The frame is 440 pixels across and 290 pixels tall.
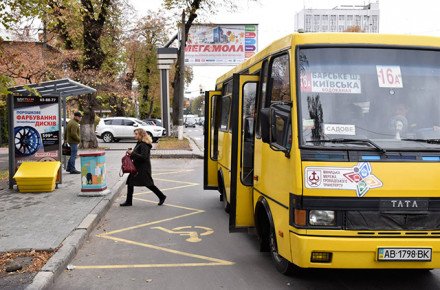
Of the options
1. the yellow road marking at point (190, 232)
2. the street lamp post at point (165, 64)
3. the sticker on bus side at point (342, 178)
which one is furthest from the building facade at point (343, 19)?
the sticker on bus side at point (342, 178)

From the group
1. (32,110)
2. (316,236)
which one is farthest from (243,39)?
(316,236)

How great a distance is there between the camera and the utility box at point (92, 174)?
9953 mm

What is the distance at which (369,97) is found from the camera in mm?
4676

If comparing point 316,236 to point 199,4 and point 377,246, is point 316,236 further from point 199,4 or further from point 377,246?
point 199,4

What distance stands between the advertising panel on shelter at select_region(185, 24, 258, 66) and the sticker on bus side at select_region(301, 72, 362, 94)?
2717cm

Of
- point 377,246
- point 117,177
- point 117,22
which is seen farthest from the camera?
point 117,22

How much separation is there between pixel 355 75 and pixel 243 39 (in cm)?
2756

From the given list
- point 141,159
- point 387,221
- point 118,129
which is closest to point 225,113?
point 141,159

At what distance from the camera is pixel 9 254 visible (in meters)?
5.91

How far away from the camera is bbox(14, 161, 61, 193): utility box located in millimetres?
10414

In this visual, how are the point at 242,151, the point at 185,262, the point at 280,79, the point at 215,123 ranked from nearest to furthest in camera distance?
the point at 280,79 → the point at 185,262 → the point at 242,151 → the point at 215,123

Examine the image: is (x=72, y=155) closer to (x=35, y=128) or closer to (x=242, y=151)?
(x=35, y=128)

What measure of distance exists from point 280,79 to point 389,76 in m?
1.15

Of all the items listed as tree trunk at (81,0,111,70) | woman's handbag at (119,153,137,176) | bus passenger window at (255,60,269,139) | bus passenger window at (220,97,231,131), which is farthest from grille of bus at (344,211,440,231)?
tree trunk at (81,0,111,70)
